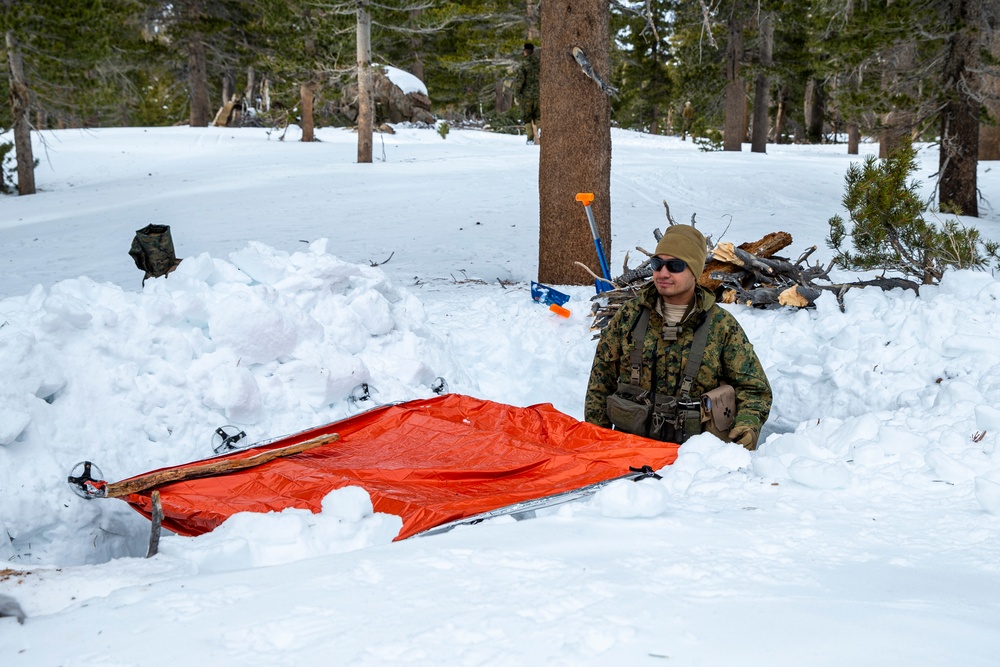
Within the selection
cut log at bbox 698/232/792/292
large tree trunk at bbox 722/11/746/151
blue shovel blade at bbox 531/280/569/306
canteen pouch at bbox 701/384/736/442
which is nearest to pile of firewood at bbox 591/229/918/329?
cut log at bbox 698/232/792/292

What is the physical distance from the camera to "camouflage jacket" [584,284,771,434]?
11.2 ft

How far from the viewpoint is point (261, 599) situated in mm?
1766

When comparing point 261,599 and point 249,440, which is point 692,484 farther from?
point 249,440

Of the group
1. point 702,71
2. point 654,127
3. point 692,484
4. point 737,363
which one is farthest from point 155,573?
point 654,127

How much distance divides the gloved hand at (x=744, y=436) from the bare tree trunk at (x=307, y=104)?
1733 cm

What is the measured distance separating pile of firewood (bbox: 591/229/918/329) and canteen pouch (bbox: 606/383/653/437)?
178 cm

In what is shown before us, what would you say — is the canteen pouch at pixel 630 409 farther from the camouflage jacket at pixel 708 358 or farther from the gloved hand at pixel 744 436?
the gloved hand at pixel 744 436

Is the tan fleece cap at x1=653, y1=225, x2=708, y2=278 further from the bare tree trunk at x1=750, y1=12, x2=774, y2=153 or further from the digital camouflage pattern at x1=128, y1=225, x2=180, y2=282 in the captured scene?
the bare tree trunk at x1=750, y1=12, x2=774, y2=153

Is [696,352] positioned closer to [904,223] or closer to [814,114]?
[904,223]

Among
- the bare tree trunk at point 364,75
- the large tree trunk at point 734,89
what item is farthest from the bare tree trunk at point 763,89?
the bare tree trunk at point 364,75

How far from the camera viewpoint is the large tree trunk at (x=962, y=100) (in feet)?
29.2

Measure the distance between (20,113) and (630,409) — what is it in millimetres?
13257

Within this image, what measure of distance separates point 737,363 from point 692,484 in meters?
0.85

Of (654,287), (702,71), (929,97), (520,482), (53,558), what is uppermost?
(702,71)
